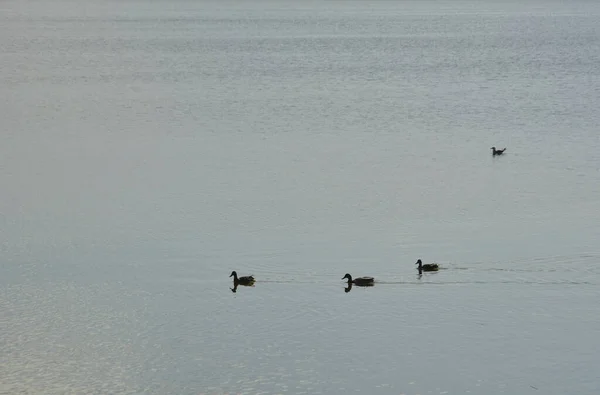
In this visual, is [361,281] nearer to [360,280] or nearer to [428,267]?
[360,280]

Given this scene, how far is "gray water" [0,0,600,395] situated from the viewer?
20734 millimetres

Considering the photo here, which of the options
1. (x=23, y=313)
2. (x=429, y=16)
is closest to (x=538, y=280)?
(x=23, y=313)

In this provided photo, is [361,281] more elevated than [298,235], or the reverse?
[298,235]

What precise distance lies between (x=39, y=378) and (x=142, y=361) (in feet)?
6.40

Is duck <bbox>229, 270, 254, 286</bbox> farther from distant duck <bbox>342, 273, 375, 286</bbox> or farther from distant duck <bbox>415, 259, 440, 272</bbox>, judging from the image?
distant duck <bbox>415, 259, 440, 272</bbox>

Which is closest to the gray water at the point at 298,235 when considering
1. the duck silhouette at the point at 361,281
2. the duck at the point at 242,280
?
the duck silhouette at the point at 361,281

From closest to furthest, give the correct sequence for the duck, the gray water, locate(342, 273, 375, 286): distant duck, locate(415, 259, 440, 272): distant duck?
the gray water < locate(342, 273, 375, 286): distant duck < the duck < locate(415, 259, 440, 272): distant duck

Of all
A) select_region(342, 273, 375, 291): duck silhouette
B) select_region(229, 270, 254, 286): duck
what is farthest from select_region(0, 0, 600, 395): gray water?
select_region(229, 270, 254, 286): duck

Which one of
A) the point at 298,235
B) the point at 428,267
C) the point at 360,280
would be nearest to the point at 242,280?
the point at 360,280

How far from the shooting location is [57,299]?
24.4m

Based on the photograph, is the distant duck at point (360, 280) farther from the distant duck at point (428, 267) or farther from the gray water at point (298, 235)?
the distant duck at point (428, 267)

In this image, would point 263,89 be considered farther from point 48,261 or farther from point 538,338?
point 538,338

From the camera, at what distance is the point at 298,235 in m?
29.0

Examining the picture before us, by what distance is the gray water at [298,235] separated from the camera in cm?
2073
